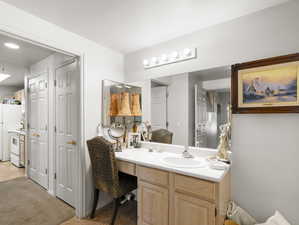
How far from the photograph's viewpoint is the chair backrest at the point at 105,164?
67.0 inches

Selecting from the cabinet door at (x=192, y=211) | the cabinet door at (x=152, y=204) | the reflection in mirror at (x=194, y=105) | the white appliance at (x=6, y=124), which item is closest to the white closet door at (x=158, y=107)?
the reflection in mirror at (x=194, y=105)

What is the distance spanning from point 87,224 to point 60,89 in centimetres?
191

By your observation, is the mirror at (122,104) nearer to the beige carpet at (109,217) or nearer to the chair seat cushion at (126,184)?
the chair seat cushion at (126,184)

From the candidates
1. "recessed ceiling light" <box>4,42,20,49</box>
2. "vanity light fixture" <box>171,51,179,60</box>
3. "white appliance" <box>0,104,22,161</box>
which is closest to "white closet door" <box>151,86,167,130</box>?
"vanity light fixture" <box>171,51,179,60</box>

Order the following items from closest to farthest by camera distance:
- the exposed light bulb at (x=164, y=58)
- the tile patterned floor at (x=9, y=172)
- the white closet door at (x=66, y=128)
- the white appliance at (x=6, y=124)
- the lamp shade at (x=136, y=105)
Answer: the exposed light bulb at (x=164, y=58) → the white closet door at (x=66, y=128) → the lamp shade at (x=136, y=105) → the tile patterned floor at (x=9, y=172) → the white appliance at (x=6, y=124)

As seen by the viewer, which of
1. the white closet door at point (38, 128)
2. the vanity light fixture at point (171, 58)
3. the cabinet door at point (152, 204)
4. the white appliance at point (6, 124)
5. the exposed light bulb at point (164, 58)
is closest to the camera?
the cabinet door at point (152, 204)

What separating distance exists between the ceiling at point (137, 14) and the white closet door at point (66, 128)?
1.94 ft

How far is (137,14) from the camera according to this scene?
1569 millimetres

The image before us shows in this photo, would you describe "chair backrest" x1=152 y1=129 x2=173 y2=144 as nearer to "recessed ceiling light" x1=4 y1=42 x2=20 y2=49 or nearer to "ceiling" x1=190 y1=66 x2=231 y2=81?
"ceiling" x1=190 y1=66 x2=231 y2=81

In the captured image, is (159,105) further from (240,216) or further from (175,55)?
(240,216)

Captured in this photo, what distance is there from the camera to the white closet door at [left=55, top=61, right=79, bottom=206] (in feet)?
7.22

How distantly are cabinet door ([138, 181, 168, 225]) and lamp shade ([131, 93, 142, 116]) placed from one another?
108 centimetres

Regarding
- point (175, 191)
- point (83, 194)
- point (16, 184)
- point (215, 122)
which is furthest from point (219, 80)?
point (16, 184)

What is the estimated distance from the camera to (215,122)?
1.79 meters
